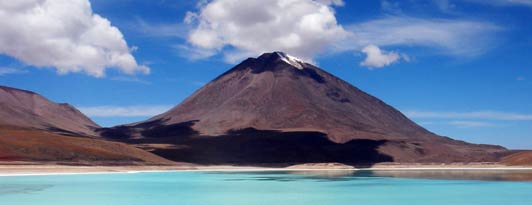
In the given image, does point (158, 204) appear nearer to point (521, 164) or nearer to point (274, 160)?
point (521, 164)

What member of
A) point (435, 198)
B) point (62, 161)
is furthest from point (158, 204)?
point (62, 161)

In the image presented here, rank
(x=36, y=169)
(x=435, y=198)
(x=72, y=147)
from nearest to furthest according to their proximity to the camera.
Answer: (x=435, y=198) < (x=36, y=169) < (x=72, y=147)

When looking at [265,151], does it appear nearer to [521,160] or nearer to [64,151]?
[64,151]

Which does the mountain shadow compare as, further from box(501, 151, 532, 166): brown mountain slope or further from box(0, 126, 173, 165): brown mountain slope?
box(501, 151, 532, 166): brown mountain slope

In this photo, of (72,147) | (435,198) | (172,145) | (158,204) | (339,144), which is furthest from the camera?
(339,144)

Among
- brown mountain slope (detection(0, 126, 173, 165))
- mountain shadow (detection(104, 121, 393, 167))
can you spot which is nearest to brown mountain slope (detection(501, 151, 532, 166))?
mountain shadow (detection(104, 121, 393, 167))

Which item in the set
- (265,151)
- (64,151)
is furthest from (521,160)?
(64,151)

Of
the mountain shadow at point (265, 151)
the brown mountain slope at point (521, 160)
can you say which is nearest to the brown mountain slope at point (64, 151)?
the mountain shadow at point (265, 151)

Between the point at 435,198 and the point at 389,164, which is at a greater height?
the point at 389,164

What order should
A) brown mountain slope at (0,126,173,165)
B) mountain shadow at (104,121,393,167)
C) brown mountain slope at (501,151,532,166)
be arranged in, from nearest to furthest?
brown mountain slope at (0,126,173,165)
brown mountain slope at (501,151,532,166)
mountain shadow at (104,121,393,167)
